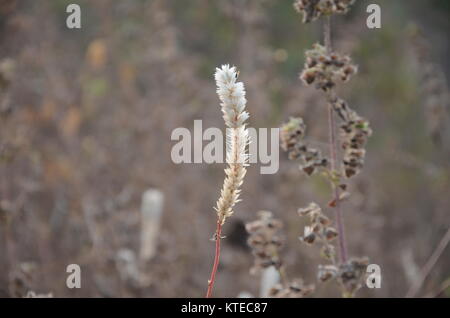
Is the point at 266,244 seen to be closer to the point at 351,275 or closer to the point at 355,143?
the point at 351,275

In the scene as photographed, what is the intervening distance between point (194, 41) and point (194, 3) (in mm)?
454

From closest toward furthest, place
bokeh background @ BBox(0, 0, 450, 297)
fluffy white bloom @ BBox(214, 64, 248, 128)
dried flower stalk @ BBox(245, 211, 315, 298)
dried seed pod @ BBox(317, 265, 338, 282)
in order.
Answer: fluffy white bloom @ BBox(214, 64, 248, 128) → dried seed pod @ BBox(317, 265, 338, 282) → dried flower stalk @ BBox(245, 211, 315, 298) → bokeh background @ BBox(0, 0, 450, 297)

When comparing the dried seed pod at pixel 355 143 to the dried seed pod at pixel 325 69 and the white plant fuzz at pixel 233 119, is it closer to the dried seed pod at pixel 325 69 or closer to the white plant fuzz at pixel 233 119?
the dried seed pod at pixel 325 69

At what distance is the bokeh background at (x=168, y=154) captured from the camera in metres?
3.83

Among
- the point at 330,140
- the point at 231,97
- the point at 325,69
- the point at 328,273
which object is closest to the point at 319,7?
the point at 325,69

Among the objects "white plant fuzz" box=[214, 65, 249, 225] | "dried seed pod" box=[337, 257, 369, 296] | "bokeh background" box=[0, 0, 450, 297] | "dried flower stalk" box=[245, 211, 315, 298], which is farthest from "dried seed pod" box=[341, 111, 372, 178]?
"bokeh background" box=[0, 0, 450, 297]

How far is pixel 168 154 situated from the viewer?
5121mm

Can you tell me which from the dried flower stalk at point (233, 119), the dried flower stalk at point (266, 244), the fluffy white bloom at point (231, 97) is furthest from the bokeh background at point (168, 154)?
the fluffy white bloom at point (231, 97)

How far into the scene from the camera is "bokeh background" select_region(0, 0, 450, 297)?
3834 millimetres

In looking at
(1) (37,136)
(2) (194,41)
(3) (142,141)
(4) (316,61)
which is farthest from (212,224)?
(4) (316,61)

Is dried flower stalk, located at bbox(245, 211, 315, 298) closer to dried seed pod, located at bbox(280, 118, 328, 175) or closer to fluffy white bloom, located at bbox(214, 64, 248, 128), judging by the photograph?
dried seed pod, located at bbox(280, 118, 328, 175)

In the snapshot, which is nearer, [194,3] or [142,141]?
[142,141]
